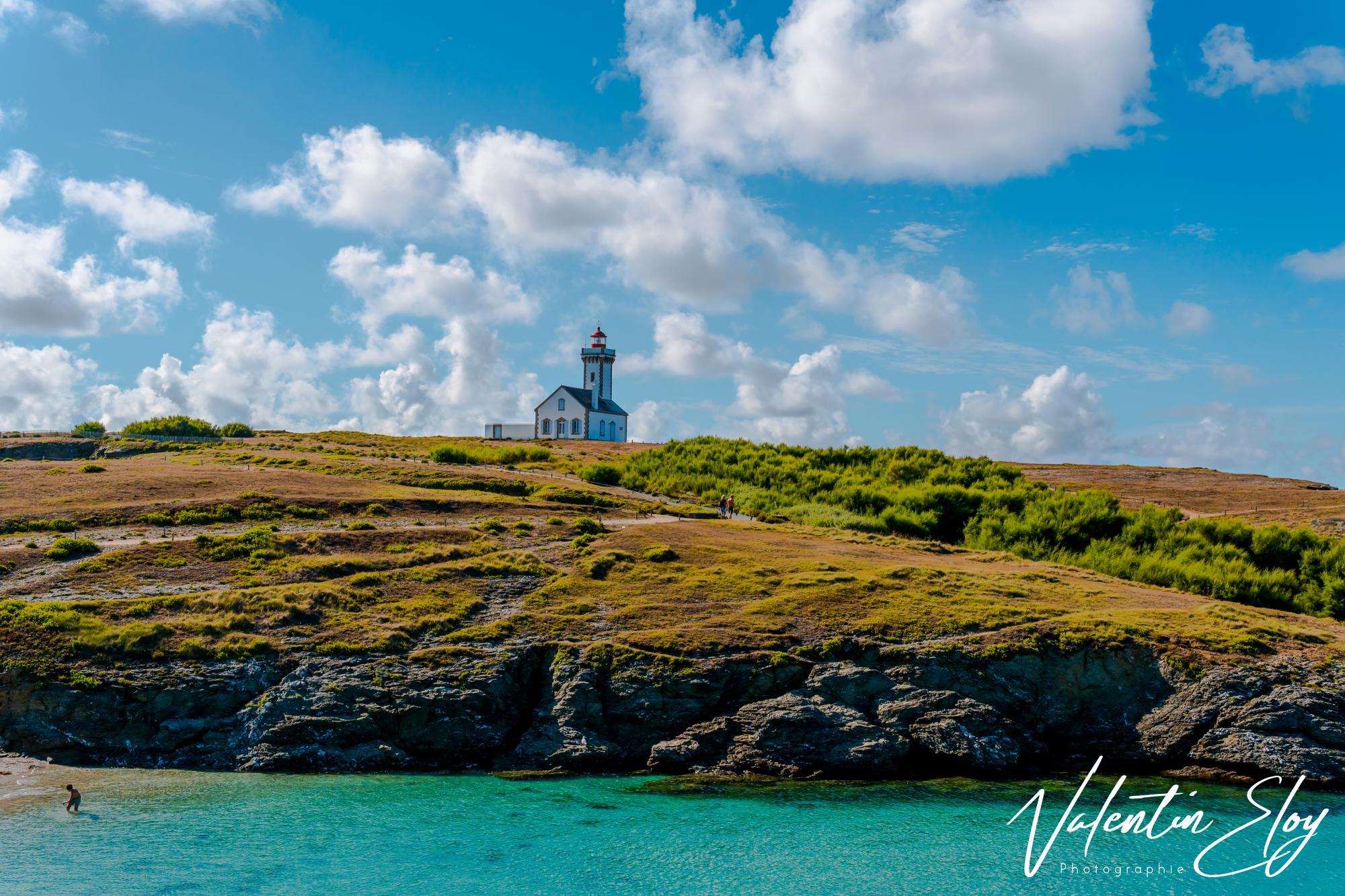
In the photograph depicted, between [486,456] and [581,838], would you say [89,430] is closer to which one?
[486,456]

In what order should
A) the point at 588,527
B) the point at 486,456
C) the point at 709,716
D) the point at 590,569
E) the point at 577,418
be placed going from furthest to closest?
the point at 577,418 < the point at 486,456 < the point at 588,527 < the point at 590,569 < the point at 709,716

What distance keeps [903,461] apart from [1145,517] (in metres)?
18.4

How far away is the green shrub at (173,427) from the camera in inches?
3447

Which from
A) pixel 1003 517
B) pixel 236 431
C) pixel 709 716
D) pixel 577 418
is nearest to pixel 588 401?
pixel 577 418

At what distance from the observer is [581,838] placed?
21.4 meters

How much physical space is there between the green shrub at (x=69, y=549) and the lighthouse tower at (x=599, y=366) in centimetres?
8923

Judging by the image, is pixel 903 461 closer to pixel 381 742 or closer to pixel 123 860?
pixel 381 742

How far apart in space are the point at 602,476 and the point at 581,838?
44754 millimetres

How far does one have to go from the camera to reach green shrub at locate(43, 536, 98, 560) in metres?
36.3

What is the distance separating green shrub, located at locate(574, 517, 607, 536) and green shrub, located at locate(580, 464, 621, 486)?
806 inches

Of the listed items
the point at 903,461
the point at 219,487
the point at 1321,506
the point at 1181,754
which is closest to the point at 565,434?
the point at 903,461

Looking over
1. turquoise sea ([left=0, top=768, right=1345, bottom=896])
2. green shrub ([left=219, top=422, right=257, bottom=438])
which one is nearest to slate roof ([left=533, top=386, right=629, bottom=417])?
green shrub ([left=219, top=422, right=257, bottom=438])

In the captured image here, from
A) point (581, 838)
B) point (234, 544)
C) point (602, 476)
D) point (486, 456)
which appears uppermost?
point (486, 456)

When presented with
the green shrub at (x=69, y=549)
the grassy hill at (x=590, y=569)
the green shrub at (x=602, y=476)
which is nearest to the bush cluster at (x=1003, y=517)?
the grassy hill at (x=590, y=569)
